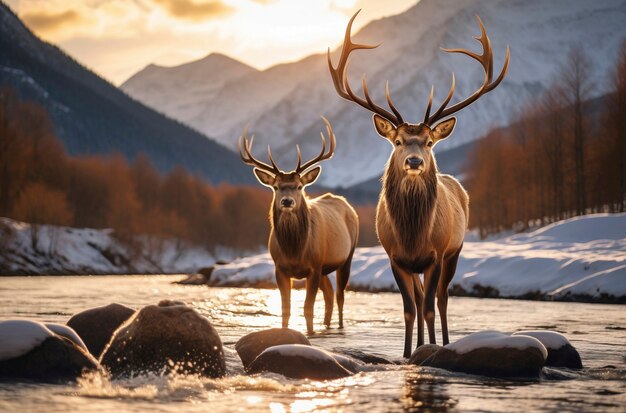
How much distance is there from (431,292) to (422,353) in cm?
105

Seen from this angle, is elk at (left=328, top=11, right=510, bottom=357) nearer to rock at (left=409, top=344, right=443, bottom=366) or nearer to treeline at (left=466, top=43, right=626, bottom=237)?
rock at (left=409, top=344, right=443, bottom=366)

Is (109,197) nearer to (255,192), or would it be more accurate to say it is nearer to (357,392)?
(255,192)

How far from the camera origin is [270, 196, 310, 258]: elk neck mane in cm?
1436

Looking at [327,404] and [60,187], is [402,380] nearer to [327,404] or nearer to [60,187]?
[327,404]

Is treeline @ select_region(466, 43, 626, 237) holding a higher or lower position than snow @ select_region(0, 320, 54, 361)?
higher

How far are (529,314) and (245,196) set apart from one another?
10154 centimetres

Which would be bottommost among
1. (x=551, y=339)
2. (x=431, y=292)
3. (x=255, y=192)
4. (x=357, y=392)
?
(x=357, y=392)

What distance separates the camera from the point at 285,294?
14.2 meters

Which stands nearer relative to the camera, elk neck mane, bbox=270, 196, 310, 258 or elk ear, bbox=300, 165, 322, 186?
elk neck mane, bbox=270, 196, 310, 258

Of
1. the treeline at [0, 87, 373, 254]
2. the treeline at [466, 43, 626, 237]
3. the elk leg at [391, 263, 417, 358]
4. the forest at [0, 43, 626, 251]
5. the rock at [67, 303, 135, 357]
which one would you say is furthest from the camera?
the treeline at [0, 87, 373, 254]

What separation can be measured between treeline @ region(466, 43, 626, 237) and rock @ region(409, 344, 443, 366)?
123 feet

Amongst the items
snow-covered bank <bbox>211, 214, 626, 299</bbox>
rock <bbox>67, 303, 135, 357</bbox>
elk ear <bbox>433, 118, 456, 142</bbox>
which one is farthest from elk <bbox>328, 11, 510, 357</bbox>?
snow-covered bank <bbox>211, 214, 626, 299</bbox>

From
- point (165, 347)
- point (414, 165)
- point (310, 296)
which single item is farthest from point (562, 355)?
point (310, 296)

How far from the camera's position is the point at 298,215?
571 inches
